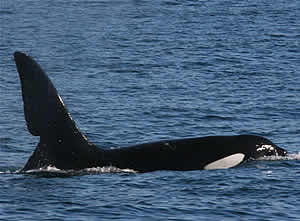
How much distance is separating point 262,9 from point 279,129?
30696mm

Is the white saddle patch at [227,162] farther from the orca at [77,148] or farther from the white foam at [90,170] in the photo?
the white foam at [90,170]

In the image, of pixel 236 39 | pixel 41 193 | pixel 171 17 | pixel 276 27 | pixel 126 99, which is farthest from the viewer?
pixel 171 17

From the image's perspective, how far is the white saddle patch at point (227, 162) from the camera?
19078 millimetres

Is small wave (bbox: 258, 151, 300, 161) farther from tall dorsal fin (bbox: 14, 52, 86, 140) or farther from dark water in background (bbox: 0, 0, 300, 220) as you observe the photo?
tall dorsal fin (bbox: 14, 52, 86, 140)

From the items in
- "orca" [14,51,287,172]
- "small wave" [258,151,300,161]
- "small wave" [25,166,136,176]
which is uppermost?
"orca" [14,51,287,172]

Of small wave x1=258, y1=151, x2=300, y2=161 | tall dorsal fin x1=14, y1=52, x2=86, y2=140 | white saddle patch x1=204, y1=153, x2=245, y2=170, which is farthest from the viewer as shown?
small wave x1=258, y1=151, x2=300, y2=161

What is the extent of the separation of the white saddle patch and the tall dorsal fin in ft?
11.8

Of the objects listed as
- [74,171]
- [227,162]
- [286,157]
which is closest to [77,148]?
[74,171]

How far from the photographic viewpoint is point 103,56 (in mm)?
39000

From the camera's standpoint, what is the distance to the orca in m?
18.3

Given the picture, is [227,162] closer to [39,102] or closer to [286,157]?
[286,157]

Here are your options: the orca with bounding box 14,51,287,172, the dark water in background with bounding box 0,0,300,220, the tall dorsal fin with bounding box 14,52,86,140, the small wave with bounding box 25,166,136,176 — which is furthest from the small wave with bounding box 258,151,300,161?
the tall dorsal fin with bounding box 14,52,86,140

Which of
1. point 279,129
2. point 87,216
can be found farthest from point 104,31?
point 87,216

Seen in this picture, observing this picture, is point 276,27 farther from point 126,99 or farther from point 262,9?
point 126,99
